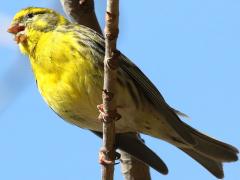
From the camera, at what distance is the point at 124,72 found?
4.36 m

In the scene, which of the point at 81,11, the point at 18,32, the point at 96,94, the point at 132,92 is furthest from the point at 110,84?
the point at 18,32

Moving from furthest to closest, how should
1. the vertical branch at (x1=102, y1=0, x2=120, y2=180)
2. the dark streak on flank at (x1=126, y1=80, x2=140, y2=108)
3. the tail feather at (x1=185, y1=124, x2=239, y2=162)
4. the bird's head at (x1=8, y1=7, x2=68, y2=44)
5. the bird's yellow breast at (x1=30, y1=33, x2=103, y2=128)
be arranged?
the bird's head at (x1=8, y1=7, x2=68, y2=44) → the tail feather at (x1=185, y1=124, x2=239, y2=162) → the dark streak on flank at (x1=126, y1=80, x2=140, y2=108) → the bird's yellow breast at (x1=30, y1=33, x2=103, y2=128) → the vertical branch at (x1=102, y1=0, x2=120, y2=180)

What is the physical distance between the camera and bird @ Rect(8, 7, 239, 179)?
412 cm

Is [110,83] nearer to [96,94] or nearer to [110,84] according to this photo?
[110,84]

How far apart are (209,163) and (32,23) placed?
5.89ft

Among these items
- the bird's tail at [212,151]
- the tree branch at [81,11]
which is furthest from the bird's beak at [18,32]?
the bird's tail at [212,151]

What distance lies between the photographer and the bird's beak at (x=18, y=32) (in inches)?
183

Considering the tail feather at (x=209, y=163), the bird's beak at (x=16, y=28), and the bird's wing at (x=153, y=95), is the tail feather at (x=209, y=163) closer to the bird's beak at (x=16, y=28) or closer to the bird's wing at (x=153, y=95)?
the bird's wing at (x=153, y=95)

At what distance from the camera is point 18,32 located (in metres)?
4.79

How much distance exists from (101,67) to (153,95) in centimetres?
49

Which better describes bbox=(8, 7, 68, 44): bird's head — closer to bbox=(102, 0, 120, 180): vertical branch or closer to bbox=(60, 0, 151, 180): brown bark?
bbox=(60, 0, 151, 180): brown bark

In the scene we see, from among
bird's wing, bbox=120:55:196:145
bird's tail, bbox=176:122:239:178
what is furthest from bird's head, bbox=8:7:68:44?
bird's tail, bbox=176:122:239:178

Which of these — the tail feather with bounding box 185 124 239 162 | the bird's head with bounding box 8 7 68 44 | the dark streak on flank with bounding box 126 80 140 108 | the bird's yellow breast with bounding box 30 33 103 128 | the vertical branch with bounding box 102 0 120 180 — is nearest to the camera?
the vertical branch with bounding box 102 0 120 180

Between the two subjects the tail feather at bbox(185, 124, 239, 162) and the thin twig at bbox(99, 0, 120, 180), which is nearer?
the thin twig at bbox(99, 0, 120, 180)
